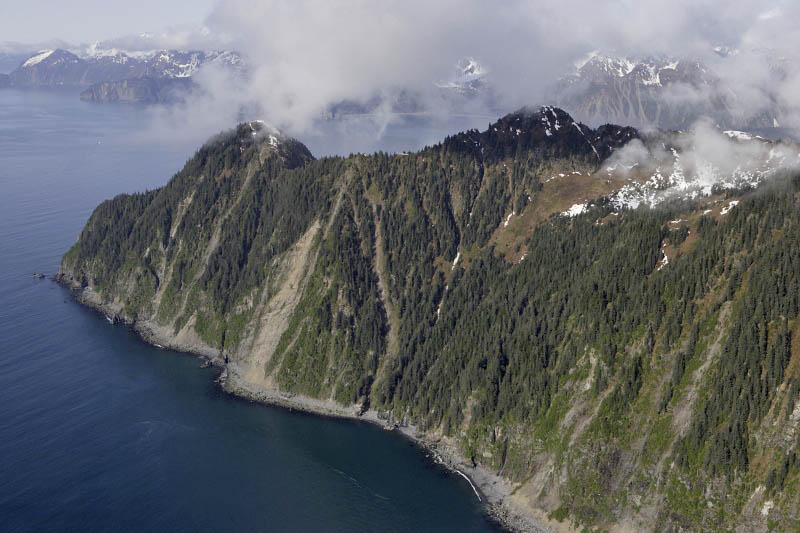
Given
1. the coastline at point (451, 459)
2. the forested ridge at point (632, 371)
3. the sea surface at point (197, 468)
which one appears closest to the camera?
the forested ridge at point (632, 371)

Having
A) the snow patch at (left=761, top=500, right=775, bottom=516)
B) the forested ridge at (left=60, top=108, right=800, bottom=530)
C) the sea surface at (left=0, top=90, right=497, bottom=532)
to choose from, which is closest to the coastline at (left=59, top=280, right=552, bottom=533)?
the sea surface at (left=0, top=90, right=497, bottom=532)

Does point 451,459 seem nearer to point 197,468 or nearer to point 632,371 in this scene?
point 632,371

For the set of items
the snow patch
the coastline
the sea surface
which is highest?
the snow patch

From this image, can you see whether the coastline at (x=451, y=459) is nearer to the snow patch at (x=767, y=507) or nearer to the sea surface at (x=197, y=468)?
the sea surface at (x=197, y=468)

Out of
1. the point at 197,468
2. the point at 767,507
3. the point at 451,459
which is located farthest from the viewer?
the point at 451,459

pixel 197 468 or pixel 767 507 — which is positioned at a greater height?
pixel 767 507

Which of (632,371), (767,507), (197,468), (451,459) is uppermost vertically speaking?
(632,371)

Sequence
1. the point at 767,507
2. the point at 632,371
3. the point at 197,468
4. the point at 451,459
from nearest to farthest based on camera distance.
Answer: the point at 767,507, the point at 632,371, the point at 197,468, the point at 451,459

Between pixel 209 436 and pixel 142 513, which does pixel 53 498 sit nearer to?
pixel 142 513

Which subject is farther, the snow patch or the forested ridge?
the forested ridge

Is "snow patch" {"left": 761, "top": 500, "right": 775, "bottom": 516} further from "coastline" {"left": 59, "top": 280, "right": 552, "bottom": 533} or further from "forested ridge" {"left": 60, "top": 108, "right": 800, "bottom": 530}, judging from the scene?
"coastline" {"left": 59, "top": 280, "right": 552, "bottom": 533}

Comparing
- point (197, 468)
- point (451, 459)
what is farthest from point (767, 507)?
point (197, 468)

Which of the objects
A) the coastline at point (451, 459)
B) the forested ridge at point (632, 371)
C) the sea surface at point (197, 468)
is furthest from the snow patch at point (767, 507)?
the sea surface at point (197, 468)
